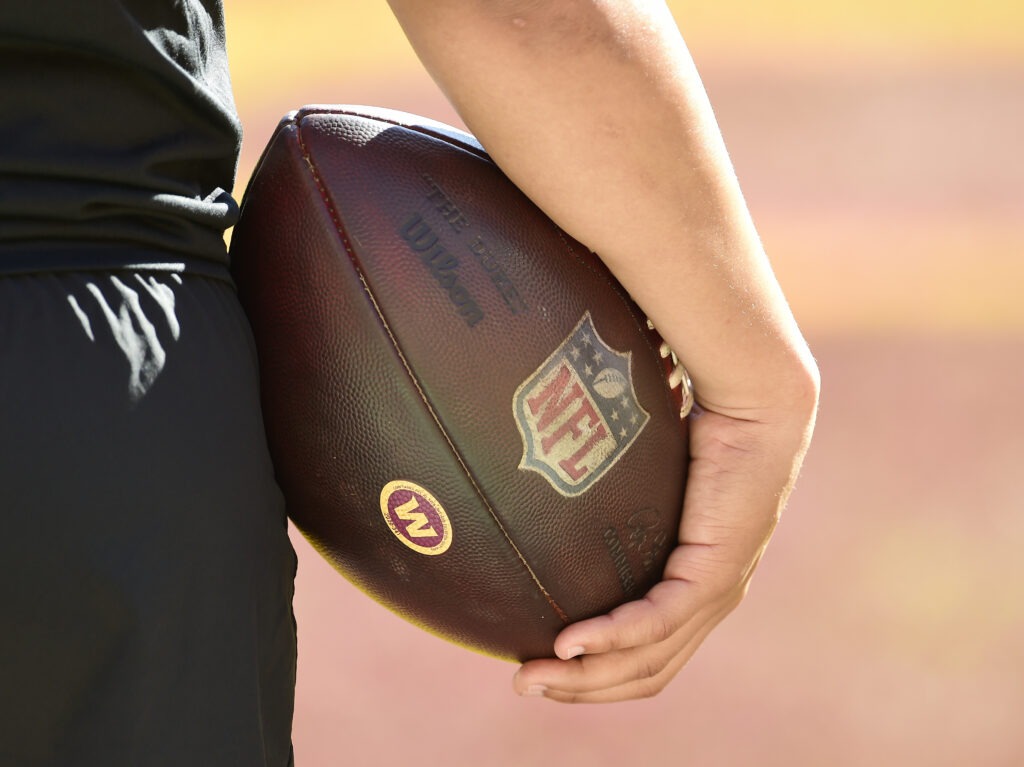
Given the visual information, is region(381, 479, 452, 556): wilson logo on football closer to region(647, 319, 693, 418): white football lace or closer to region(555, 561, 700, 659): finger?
region(555, 561, 700, 659): finger

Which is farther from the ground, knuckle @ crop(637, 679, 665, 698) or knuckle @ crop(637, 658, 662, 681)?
knuckle @ crop(637, 658, 662, 681)

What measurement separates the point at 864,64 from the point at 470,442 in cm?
723

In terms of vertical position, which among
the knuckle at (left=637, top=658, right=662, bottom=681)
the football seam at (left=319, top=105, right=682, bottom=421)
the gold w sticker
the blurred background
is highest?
the football seam at (left=319, top=105, right=682, bottom=421)

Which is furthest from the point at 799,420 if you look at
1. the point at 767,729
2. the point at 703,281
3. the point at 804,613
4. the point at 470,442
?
the point at 804,613

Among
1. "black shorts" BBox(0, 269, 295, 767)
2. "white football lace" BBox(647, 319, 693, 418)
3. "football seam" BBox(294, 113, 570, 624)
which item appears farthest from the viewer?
"white football lace" BBox(647, 319, 693, 418)

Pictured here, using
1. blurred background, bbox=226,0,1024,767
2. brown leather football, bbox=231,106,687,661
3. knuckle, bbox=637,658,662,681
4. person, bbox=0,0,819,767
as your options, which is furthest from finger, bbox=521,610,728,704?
blurred background, bbox=226,0,1024,767

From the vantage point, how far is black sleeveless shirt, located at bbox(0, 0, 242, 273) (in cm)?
87

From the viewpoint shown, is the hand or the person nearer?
the person

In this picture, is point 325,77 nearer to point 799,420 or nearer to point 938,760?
point 938,760

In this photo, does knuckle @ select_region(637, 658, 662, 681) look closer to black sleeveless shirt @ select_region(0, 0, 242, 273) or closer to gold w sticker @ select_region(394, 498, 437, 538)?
gold w sticker @ select_region(394, 498, 437, 538)

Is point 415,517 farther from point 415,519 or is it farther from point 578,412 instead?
point 578,412

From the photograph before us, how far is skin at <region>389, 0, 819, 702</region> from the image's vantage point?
951mm

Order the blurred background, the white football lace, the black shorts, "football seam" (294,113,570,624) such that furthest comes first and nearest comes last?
the blurred background → the white football lace → "football seam" (294,113,570,624) → the black shorts

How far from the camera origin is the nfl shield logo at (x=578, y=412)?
3.84ft
